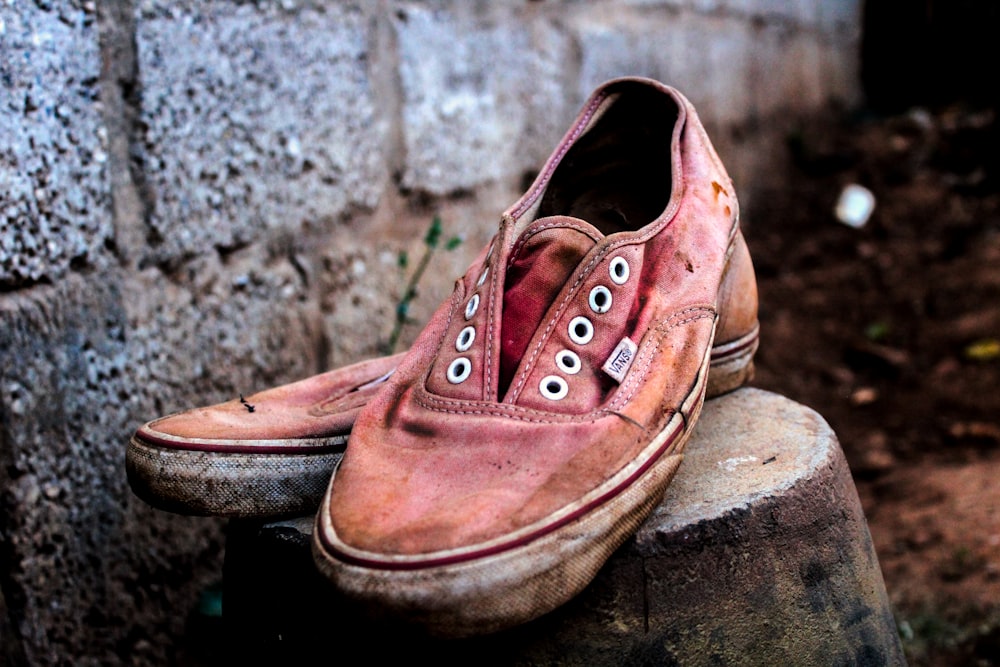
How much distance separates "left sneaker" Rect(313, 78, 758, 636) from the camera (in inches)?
36.5

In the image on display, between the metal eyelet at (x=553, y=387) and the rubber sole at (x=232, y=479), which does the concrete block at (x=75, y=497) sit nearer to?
the rubber sole at (x=232, y=479)

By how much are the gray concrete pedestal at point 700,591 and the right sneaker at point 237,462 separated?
0.04 m

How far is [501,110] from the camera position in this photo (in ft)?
8.55

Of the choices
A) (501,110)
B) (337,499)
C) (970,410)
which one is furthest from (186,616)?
(970,410)

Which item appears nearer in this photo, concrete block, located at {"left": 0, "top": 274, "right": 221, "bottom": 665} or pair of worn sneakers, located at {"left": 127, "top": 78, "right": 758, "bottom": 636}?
pair of worn sneakers, located at {"left": 127, "top": 78, "right": 758, "bottom": 636}

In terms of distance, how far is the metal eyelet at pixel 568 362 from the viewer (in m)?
1.12

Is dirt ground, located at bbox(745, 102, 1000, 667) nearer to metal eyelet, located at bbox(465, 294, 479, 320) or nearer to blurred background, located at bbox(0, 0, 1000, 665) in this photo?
blurred background, located at bbox(0, 0, 1000, 665)

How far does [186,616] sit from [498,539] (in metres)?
1.09

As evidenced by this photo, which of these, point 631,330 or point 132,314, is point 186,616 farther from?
point 631,330

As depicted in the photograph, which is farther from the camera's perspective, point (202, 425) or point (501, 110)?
point (501, 110)

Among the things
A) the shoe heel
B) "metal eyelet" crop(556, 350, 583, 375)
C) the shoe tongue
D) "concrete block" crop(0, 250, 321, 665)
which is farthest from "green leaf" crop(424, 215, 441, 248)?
"metal eyelet" crop(556, 350, 583, 375)

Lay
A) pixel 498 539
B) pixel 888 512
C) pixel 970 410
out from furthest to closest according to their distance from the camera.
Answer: pixel 970 410 → pixel 888 512 → pixel 498 539

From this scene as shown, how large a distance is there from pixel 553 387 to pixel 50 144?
0.93 metres

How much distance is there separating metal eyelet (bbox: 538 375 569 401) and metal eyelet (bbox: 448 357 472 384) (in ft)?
0.28
